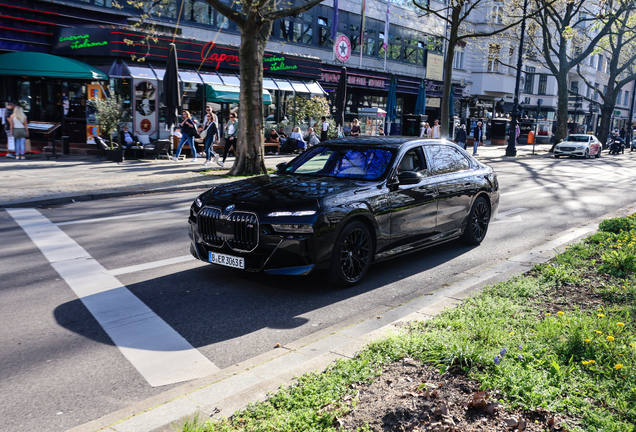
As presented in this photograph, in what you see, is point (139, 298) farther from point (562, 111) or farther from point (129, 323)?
point (562, 111)

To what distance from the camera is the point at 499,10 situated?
48.0 m

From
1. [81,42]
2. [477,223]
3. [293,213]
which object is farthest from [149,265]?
[81,42]

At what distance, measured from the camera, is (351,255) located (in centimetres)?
623

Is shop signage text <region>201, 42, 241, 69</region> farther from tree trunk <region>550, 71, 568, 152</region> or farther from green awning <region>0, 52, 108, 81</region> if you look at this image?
tree trunk <region>550, 71, 568, 152</region>

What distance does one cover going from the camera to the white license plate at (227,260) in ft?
19.2

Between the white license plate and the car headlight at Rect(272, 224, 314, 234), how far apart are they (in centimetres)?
51

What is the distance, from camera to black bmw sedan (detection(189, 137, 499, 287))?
18.9ft

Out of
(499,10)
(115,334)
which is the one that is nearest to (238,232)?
(115,334)

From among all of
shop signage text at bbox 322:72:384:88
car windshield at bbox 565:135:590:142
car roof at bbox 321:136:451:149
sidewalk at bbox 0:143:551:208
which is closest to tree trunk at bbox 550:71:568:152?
car windshield at bbox 565:135:590:142

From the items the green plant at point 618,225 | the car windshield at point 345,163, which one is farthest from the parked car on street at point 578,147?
the car windshield at point 345,163

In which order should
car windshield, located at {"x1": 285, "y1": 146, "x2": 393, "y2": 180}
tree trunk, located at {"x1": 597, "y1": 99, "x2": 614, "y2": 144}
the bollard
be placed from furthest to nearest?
tree trunk, located at {"x1": 597, "y1": 99, "x2": 614, "y2": 144}, the bollard, car windshield, located at {"x1": 285, "y1": 146, "x2": 393, "y2": 180}

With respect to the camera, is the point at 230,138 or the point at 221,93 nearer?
the point at 230,138

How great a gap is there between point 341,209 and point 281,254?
2.67 feet

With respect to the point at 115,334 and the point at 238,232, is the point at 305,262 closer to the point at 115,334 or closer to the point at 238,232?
the point at 238,232
